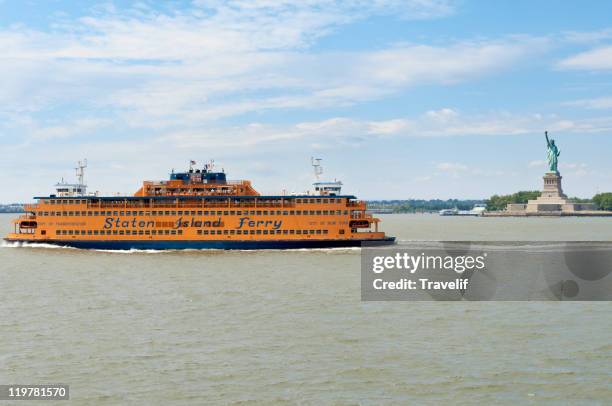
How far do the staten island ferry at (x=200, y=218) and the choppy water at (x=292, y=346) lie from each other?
2340 cm

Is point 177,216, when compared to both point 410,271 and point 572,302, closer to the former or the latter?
point 410,271

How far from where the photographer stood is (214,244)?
61.8 m

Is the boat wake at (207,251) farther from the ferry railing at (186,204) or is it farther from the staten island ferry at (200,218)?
the ferry railing at (186,204)

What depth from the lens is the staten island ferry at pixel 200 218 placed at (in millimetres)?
61406

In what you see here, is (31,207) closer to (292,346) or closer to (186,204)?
(186,204)

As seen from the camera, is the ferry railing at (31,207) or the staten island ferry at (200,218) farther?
the ferry railing at (31,207)

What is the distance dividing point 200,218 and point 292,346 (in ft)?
134

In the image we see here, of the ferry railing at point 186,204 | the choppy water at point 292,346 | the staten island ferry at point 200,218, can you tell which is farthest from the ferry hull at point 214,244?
the choppy water at point 292,346

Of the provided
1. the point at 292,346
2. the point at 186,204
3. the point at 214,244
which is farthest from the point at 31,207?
the point at 292,346

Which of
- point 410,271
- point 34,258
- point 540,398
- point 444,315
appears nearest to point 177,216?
point 34,258

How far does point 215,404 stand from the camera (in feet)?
58.7

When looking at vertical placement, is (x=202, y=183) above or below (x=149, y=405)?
above

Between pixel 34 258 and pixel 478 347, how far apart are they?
41823 millimetres

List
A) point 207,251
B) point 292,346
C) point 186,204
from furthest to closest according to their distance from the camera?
point 186,204 → point 207,251 → point 292,346
